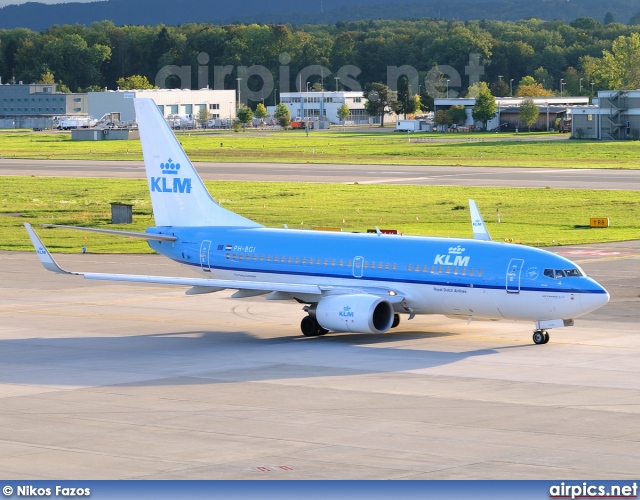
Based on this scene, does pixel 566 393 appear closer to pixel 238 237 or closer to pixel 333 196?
pixel 238 237

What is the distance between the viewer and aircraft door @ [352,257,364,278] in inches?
1762

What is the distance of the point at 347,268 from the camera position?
45000 mm

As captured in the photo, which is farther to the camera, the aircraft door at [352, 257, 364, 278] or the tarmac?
the aircraft door at [352, 257, 364, 278]

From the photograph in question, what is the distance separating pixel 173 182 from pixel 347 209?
4411 centimetres

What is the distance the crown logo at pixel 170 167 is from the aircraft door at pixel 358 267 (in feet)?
32.5

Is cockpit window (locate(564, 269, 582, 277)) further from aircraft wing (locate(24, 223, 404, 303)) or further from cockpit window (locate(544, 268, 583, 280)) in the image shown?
aircraft wing (locate(24, 223, 404, 303))

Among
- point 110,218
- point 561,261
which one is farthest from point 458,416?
point 110,218

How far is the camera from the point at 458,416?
3116 cm

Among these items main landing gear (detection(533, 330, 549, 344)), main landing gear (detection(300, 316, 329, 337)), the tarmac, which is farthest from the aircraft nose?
main landing gear (detection(300, 316, 329, 337))

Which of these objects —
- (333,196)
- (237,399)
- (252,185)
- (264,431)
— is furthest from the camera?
(252,185)

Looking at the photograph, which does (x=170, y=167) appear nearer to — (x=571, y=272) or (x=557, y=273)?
(x=557, y=273)

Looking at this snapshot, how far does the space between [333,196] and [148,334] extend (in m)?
58.3

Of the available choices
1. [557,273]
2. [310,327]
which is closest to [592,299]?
Result: [557,273]

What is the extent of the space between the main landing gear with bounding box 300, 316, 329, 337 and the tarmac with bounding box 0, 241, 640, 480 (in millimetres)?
583
